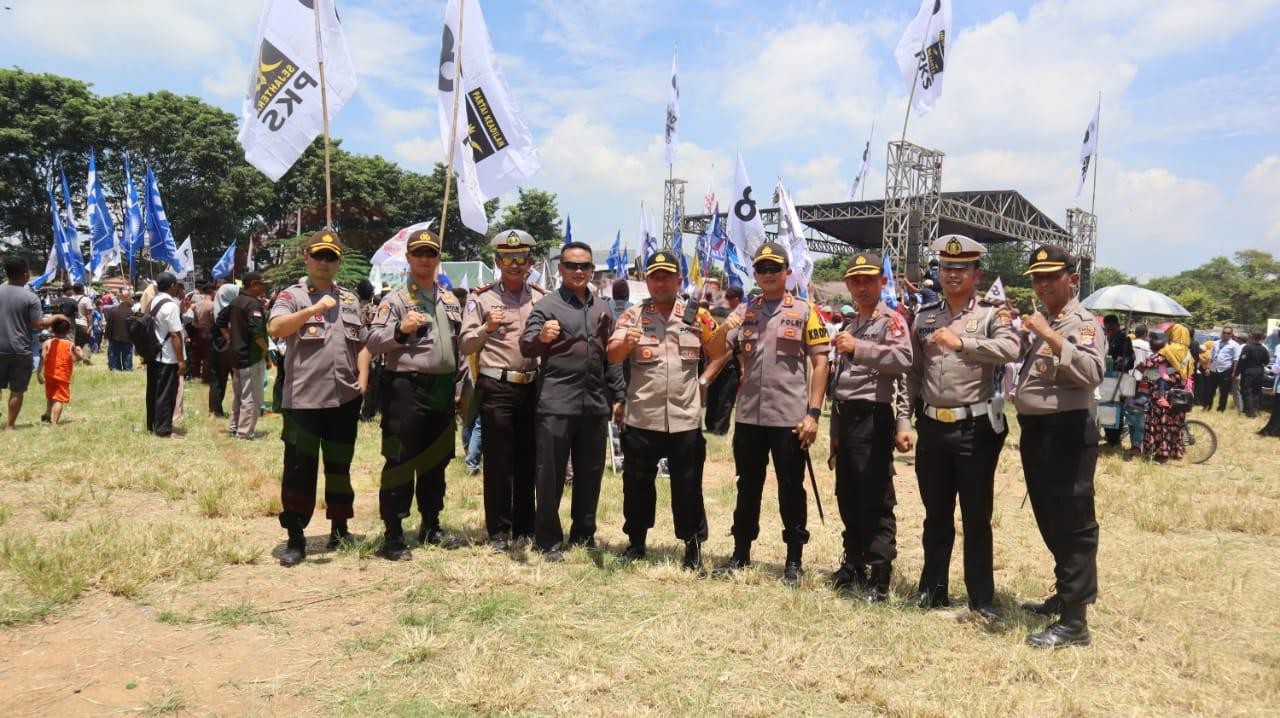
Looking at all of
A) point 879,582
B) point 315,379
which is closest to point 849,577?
point 879,582

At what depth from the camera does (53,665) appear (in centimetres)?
351

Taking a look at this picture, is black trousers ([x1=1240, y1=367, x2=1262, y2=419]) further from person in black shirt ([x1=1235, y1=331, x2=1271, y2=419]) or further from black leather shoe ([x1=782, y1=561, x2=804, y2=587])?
black leather shoe ([x1=782, y1=561, x2=804, y2=587])

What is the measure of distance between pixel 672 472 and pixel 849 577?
127 centimetres

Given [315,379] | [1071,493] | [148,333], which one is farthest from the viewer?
[148,333]

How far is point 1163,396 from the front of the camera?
10586 mm

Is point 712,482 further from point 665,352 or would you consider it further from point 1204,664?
point 1204,664

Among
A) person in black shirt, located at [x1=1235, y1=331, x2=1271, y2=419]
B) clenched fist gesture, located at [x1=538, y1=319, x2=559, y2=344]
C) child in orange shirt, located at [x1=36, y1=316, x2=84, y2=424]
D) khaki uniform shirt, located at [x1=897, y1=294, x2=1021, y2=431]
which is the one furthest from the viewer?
person in black shirt, located at [x1=1235, y1=331, x2=1271, y2=419]

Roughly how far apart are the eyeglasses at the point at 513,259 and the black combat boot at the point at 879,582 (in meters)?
2.94

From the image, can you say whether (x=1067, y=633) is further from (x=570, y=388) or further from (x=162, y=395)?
(x=162, y=395)

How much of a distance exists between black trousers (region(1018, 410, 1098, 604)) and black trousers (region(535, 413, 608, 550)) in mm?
2600

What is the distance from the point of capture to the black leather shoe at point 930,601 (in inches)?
181

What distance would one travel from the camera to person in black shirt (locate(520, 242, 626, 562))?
5055 mm

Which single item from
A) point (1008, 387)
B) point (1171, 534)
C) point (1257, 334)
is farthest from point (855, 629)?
point (1257, 334)

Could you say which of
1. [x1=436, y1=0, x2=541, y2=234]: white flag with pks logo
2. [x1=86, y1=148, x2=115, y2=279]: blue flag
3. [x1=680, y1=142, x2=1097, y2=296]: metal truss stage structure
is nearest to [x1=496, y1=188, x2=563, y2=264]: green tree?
[x1=680, y1=142, x2=1097, y2=296]: metal truss stage structure
